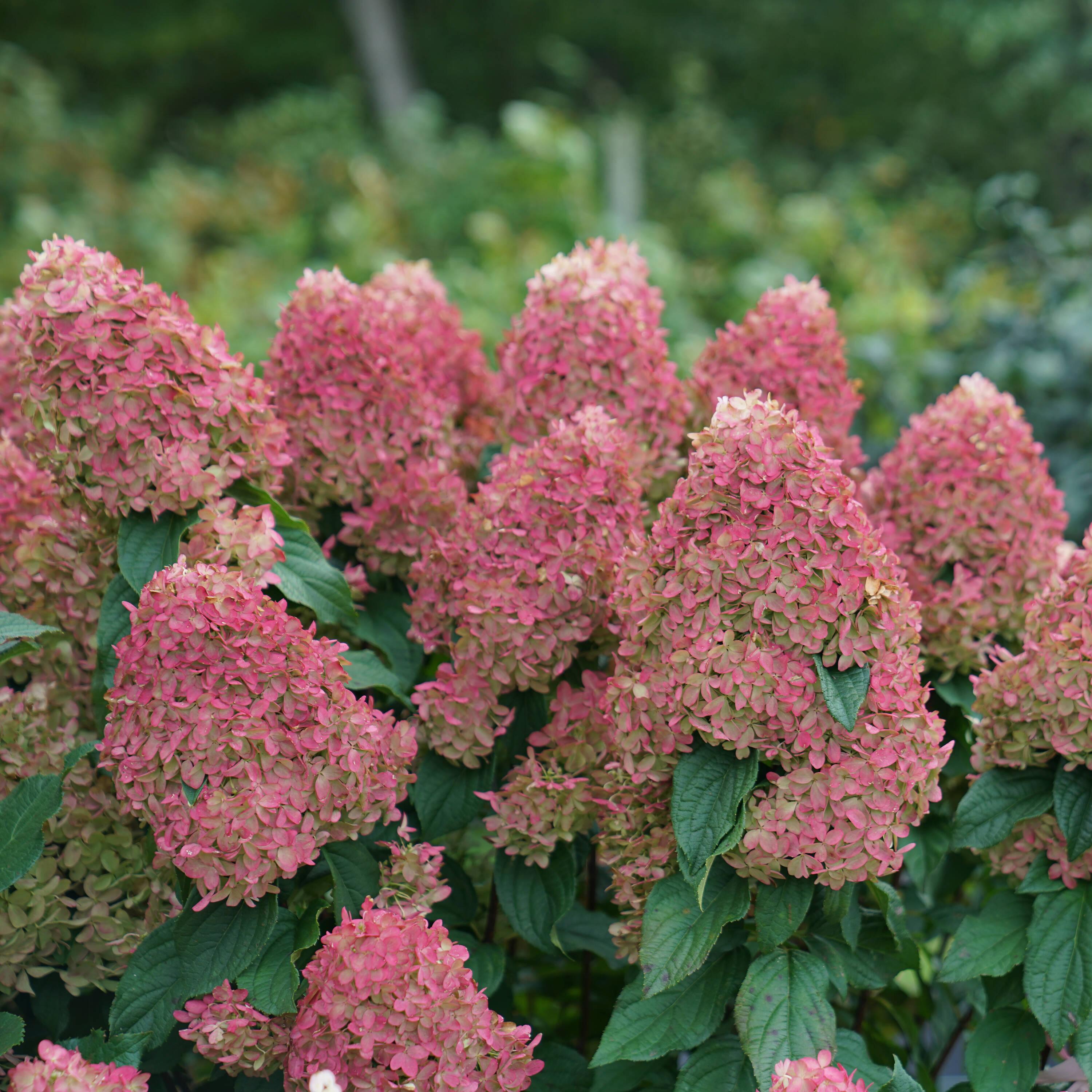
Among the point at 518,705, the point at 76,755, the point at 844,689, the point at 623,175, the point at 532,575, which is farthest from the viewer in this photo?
the point at 623,175

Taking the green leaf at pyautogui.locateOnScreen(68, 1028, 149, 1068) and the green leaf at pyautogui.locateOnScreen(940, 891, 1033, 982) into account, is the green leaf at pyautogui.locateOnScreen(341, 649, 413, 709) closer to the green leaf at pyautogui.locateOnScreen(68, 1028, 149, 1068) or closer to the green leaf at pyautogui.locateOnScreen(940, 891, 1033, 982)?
the green leaf at pyautogui.locateOnScreen(68, 1028, 149, 1068)

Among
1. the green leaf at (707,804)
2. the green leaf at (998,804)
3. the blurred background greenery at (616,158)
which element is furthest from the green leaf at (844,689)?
the blurred background greenery at (616,158)

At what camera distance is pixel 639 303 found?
1832 millimetres

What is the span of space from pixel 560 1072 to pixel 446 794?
411 millimetres

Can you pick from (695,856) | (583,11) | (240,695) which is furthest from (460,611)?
(583,11)

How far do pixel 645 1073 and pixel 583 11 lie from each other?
570 inches

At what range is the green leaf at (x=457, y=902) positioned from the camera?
1.61m

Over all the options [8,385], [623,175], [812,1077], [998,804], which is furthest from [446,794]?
[623,175]

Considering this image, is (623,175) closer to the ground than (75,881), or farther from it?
farther from it

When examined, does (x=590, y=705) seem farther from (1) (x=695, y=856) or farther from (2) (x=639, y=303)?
(2) (x=639, y=303)

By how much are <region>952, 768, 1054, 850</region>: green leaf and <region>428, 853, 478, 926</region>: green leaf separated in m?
0.67

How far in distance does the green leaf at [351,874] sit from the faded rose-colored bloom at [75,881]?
0.84 feet

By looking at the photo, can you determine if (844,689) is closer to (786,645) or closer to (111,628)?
(786,645)

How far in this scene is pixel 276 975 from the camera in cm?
135
